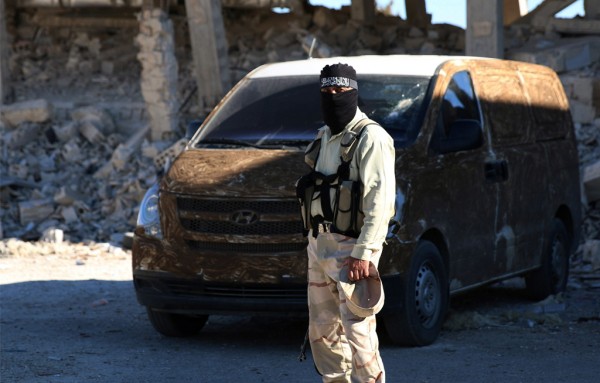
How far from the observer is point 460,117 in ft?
29.5

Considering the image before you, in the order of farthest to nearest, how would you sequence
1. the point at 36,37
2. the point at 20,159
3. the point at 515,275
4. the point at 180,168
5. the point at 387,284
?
the point at 36,37
the point at 20,159
the point at 515,275
the point at 180,168
the point at 387,284

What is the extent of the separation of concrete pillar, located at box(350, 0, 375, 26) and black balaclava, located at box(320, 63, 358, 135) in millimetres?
15952

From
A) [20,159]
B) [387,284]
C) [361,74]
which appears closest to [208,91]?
[20,159]

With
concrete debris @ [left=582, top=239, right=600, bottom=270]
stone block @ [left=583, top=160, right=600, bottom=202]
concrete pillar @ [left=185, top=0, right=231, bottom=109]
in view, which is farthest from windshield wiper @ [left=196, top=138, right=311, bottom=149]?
concrete pillar @ [left=185, top=0, right=231, bottom=109]

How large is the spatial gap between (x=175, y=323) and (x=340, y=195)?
10.4 ft

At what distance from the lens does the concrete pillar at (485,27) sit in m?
16.5

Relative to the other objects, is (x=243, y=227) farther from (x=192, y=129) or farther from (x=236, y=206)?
(x=192, y=129)

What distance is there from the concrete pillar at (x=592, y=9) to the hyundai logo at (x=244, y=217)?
1171 cm

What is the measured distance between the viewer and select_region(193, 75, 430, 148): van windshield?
8.52 metres

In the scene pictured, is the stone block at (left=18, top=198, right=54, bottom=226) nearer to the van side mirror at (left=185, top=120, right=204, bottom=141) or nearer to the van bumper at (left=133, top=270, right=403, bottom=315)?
the van side mirror at (left=185, top=120, right=204, bottom=141)

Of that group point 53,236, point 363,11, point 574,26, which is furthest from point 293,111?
point 363,11

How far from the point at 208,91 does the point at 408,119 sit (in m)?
10.5

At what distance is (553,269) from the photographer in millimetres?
10391

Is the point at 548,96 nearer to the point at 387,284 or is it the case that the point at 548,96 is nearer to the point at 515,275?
the point at 515,275
